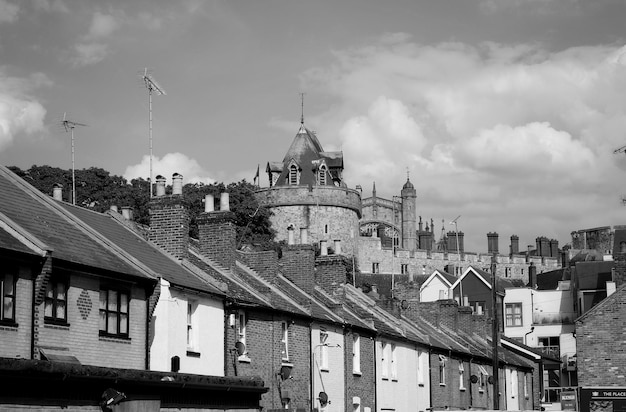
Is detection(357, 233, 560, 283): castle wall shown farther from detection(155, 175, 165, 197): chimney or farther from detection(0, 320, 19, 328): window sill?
detection(0, 320, 19, 328): window sill

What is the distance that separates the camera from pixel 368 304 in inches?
2012

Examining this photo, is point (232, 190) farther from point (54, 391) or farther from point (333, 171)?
point (54, 391)

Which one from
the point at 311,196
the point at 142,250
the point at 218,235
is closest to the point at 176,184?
the point at 142,250

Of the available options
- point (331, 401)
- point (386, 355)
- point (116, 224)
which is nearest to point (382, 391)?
point (386, 355)

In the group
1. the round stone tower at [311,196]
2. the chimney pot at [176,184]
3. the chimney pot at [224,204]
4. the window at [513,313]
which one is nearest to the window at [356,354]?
the chimney pot at [224,204]

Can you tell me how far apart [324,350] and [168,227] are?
8.80 m

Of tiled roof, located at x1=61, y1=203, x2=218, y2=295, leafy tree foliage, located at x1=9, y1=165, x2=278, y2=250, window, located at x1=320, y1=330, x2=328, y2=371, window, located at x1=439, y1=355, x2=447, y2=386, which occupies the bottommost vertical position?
window, located at x1=439, y1=355, x2=447, y2=386

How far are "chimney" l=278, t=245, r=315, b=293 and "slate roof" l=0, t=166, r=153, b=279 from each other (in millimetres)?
15101

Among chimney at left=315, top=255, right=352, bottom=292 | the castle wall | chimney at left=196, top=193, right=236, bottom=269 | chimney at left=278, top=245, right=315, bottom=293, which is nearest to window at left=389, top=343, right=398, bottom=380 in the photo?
chimney at left=315, top=255, right=352, bottom=292

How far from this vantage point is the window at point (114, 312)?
86.1 ft

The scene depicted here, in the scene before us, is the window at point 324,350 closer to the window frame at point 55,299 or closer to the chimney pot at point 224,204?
the chimney pot at point 224,204

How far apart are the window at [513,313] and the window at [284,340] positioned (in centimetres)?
6504

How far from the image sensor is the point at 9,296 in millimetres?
22891

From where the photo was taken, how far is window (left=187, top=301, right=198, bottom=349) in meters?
30.3
